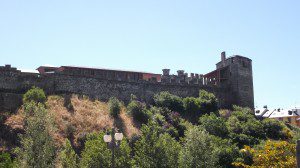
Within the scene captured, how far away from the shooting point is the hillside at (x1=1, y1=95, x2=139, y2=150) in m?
41.2

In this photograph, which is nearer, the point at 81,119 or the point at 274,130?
the point at 81,119

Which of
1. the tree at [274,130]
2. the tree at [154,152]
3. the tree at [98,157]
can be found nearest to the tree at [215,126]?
the tree at [274,130]

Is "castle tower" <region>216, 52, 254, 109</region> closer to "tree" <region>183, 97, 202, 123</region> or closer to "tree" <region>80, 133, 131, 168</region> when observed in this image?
"tree" <region>183, 97, 202, 123</region>

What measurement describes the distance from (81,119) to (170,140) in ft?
51.4

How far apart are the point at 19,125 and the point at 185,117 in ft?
67.5

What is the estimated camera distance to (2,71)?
46.4 metres

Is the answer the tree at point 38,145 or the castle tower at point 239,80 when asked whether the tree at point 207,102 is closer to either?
the castle tower at point 239,80

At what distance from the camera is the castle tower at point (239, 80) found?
201 feet

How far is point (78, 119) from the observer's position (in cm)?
4412

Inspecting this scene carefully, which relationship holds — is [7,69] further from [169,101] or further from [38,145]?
[38,145]

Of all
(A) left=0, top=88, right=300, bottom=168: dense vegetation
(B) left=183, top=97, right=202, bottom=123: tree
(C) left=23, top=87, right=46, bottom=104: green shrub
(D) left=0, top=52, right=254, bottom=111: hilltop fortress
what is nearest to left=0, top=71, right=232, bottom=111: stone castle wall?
(D) left=0, top=52, right=254, bottom=111: hilltop fortress

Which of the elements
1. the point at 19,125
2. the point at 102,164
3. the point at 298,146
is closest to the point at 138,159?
the point at 102,164

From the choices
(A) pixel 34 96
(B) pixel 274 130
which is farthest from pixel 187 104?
(A) pixel 34 96

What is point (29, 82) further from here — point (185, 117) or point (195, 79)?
point (195, 79)
